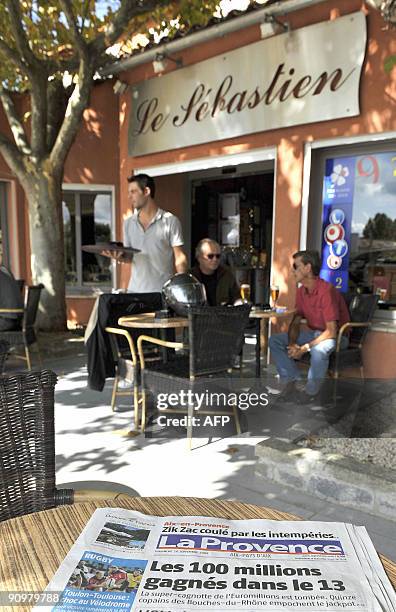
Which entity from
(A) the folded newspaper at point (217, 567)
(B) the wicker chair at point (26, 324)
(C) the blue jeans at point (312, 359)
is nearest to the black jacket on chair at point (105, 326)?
(C) the blue jeans at point (312, 359)

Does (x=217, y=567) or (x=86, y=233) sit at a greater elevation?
(x=86, y=233)

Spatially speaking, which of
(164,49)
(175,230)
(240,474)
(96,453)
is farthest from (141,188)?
(164,49)

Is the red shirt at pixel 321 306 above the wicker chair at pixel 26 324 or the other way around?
above

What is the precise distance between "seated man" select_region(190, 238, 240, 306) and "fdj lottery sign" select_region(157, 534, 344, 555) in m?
3.15

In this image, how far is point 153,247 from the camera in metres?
3.91

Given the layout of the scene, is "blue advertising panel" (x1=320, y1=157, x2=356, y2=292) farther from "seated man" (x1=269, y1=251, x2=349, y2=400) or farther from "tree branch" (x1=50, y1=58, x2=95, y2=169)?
"tree branch" (x1=50, y1=58, x2=95, y2=169)

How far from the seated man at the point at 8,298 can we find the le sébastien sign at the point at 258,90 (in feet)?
9.66

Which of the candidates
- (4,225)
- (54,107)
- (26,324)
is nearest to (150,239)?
(26,324)

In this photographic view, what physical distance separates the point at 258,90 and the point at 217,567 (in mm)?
5430

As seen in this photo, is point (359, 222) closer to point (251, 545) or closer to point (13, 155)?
point (13, 155)

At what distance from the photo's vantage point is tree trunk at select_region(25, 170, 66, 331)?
20.2 feet

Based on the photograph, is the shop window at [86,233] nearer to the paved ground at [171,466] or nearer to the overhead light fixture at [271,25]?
the overhead light fixture at [271,25]

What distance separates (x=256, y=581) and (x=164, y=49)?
6.55m

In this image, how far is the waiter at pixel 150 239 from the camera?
12.6ft
